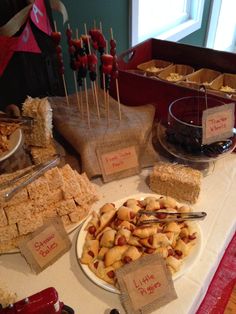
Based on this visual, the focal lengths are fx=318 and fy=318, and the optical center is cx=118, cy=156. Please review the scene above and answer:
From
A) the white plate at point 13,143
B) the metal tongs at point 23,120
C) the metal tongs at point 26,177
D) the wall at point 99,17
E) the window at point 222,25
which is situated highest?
the wall at point 99,17

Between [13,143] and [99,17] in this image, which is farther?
[99,17]

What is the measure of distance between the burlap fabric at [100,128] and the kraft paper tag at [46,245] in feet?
0.89

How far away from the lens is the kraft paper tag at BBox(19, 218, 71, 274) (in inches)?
31.2

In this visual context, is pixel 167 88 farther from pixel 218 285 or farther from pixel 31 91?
pixel 218 285

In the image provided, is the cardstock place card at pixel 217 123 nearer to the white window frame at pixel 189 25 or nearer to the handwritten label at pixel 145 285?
the handwritten label at pixel 145 285

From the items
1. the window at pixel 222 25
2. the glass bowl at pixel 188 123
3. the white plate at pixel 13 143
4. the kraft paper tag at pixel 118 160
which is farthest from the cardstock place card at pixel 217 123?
the window at pixel 222 25

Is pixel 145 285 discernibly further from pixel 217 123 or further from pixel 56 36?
pixel 56 36

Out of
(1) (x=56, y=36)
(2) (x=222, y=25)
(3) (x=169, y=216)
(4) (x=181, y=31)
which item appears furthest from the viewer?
(2) (x=222, y=25)

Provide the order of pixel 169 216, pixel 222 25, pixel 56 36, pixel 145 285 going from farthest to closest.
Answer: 1. pixel 222 25
2. pixel 56 36
3. pixel 169 216
4. pixel 145 285

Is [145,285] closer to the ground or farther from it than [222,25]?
farther from it

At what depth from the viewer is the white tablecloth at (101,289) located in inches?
29.1

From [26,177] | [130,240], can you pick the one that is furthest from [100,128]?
[130,240]

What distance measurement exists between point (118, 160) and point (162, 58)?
87 centimetres

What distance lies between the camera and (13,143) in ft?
3.33
